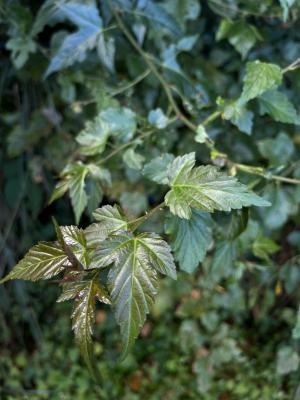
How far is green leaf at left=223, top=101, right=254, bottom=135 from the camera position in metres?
0.92

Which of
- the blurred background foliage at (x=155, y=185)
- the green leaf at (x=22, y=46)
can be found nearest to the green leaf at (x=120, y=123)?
the blurred background foliage at (x=155, y=185)

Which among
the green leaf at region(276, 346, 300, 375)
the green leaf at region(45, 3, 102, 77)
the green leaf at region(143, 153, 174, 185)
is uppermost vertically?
the green leaf at region(45, 3, 102, 77)

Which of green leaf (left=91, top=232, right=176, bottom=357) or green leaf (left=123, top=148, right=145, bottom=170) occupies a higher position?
green leaf (left=91, top=232, right=176, bottom=357)

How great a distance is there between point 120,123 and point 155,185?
439 millimetres

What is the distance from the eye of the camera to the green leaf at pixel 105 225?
0.64 meters

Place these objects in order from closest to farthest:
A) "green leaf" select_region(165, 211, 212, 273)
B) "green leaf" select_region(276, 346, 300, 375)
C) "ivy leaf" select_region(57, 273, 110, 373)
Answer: "ivy leaf" select_region(57, 273, 110, 373), "green leaf" select_region(165, 211, 212, 273), "green leaf" select_region(276, 346, 300, 375)

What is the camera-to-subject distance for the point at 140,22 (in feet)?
3.95

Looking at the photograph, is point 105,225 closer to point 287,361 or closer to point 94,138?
point 94,138

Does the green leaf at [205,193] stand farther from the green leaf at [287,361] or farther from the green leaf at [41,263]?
the green leaf at [287,361]

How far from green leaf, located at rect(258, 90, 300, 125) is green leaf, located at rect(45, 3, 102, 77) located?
40cm

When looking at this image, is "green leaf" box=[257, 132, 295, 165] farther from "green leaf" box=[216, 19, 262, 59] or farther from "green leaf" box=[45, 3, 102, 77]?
"green leaf" box=[45, 3, 102, 77]

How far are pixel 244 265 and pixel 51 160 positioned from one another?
701 mm

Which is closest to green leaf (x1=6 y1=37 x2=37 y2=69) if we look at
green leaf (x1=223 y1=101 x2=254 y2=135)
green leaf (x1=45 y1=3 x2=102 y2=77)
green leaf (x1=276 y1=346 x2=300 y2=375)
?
green leaf (x1=45 y1=3 x2=102 y2=77)

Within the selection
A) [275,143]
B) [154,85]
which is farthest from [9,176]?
[275,143]
